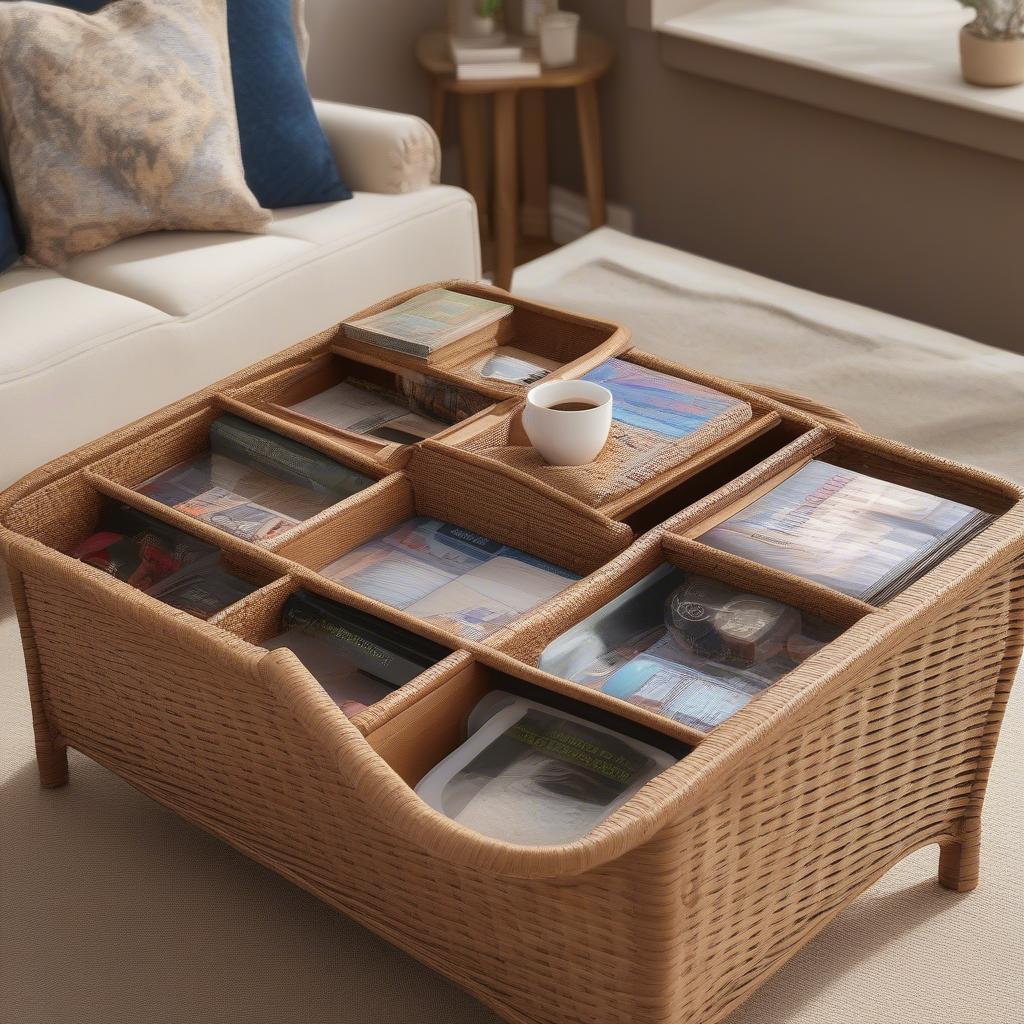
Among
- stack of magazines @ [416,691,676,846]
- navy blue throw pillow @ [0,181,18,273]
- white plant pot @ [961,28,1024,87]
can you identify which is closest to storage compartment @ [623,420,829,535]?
stack of magazines @ [416,691,676,846]

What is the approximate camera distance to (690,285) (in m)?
3.06

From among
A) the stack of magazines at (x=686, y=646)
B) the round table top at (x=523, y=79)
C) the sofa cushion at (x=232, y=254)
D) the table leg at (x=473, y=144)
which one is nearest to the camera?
the stack of magazines at (x=686, y=646)

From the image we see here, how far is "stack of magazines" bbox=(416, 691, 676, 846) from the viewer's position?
4.06 ft

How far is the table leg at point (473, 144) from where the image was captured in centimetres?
361

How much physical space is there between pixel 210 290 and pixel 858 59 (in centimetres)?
161

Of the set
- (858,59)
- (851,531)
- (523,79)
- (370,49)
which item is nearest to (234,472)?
(851,531)

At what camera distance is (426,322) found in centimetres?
198

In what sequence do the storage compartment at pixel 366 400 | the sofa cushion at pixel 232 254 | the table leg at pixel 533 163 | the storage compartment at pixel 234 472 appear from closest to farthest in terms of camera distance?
the storage compartment at pixel 234 472 < the storage compartment at pixel 366 400 < the sofa cushion at pixel 232 254 < the table leg at pixel 533 163

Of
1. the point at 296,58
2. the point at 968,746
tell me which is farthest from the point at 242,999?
the point at 296,58

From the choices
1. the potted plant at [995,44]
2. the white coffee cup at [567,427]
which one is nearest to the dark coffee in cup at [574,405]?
the white coffee cup at [567,427]

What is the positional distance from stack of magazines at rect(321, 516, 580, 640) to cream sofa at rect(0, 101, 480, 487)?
0.83m

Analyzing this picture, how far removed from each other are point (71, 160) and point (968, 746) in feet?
6.04

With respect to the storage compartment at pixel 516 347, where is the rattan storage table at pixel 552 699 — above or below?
below

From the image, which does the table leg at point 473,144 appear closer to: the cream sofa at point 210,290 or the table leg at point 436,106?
the table leg at point 436,106
